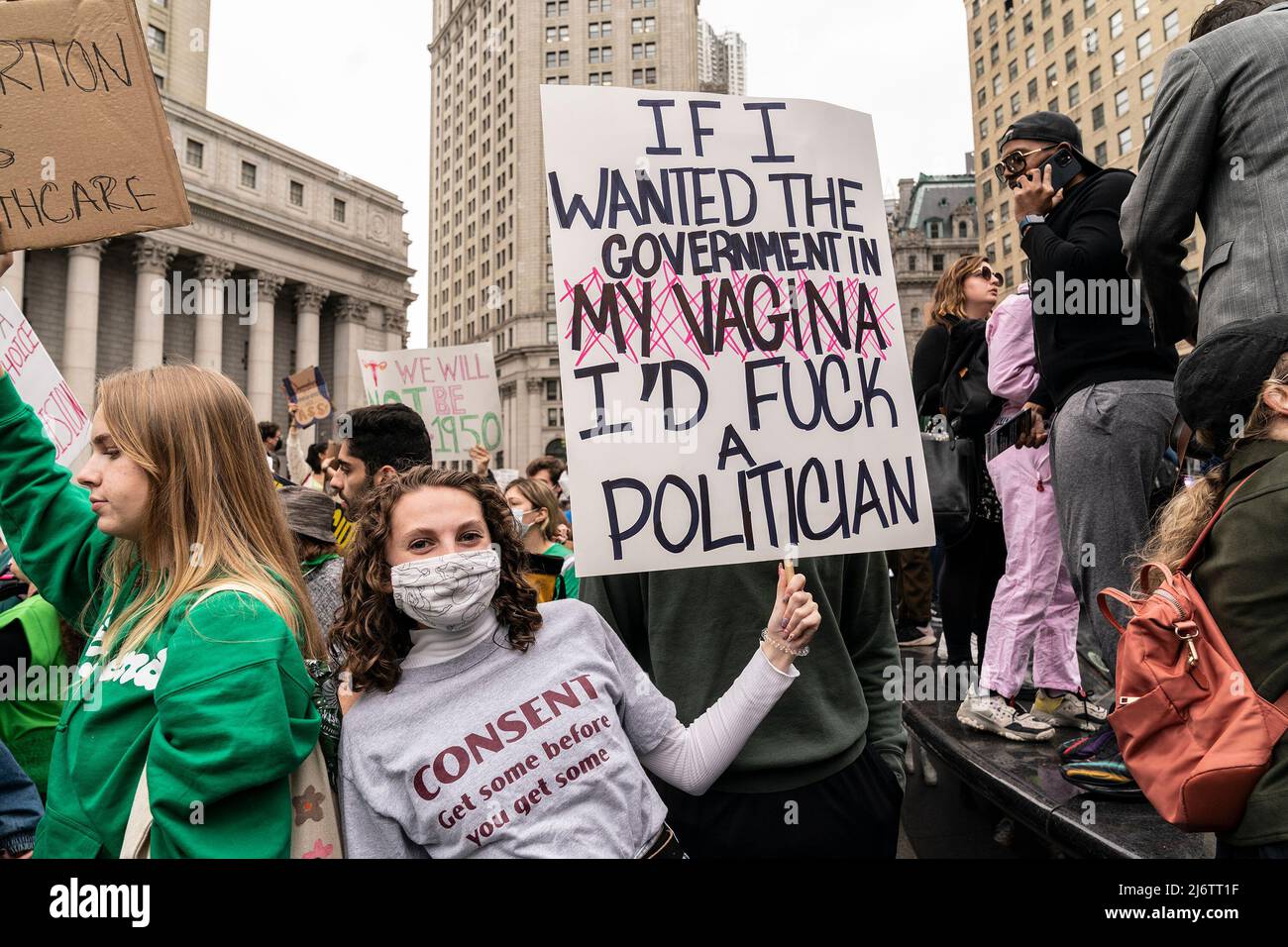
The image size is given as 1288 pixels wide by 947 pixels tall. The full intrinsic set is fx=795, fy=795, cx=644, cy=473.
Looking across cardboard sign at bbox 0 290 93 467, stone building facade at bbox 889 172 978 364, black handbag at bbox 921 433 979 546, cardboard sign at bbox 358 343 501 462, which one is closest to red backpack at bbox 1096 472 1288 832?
black handbag at bbox 921 433 979 546

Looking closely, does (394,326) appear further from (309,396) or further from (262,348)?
(309,396)

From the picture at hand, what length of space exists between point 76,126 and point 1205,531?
323cm

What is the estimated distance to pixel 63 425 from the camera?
3.51m

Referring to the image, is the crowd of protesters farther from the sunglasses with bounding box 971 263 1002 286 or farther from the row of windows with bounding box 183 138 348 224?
the row of windows with bounding box 183 138 348 224

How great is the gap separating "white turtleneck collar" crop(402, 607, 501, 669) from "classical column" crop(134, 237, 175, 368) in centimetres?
4180

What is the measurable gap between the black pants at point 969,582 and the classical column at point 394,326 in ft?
159

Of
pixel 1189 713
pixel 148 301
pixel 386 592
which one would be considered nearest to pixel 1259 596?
pixel 1189 713

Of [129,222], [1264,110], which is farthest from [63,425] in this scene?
[1264,110]

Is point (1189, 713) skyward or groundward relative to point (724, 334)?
groundward

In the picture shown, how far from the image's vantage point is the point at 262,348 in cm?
4125

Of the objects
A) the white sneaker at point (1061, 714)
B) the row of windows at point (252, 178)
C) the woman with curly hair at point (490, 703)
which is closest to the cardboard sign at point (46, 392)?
the woman with curly hair at point (490, 703)

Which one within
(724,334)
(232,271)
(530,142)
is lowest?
(724,334)

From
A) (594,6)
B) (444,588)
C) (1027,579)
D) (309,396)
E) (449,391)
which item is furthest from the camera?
(594,6)
